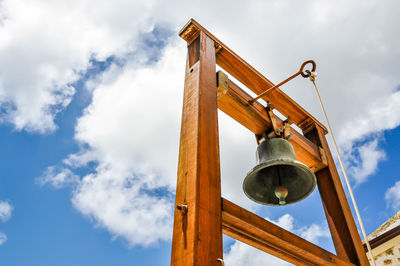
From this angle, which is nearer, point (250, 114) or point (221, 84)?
point (221, 84)

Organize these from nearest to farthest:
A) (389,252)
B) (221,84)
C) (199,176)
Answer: (199,176), (221,84), (389,252)

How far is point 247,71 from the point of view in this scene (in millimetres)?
3211

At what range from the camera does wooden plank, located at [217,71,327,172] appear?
278cm

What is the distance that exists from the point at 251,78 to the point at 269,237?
5.80 ft

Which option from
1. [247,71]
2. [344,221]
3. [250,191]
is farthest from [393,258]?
[247,71]

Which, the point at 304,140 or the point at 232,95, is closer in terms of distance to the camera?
the point at 232,95

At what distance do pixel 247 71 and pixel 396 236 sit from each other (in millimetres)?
3606

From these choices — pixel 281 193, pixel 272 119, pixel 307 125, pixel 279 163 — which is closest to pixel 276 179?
pixel 281 193

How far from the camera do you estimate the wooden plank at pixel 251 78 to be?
2.95 meters

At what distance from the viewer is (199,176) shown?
1759 millimetres

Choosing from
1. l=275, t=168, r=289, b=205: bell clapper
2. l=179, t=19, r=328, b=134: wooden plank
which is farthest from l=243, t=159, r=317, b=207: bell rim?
l=179, t=19, r=328, b=134: wooden plank

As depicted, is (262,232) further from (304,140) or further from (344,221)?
(304,140)

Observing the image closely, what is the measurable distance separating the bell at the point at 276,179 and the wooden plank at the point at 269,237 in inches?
21.5

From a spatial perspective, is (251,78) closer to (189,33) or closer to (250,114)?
(250,114)
